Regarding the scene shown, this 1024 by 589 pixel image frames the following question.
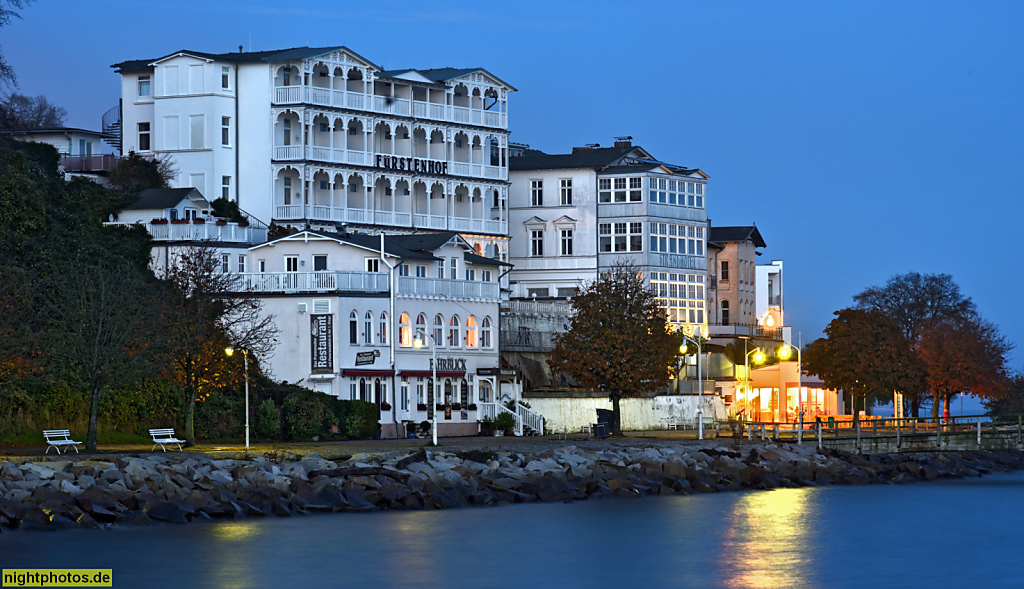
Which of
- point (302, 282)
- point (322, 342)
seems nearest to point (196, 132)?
point (302, 282)

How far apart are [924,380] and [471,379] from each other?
24455 mm

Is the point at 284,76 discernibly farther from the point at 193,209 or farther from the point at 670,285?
the point at 670,285

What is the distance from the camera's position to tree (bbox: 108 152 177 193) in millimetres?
76688

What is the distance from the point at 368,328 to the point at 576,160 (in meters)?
34.8

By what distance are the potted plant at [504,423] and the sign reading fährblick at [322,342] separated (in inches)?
336

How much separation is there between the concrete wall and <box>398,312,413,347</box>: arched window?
24.3 ft

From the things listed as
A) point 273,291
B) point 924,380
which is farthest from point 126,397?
point 924,380

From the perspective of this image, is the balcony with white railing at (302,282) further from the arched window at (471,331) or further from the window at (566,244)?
the window at (566,244)

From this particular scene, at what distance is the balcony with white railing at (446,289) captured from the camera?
64.7 meters

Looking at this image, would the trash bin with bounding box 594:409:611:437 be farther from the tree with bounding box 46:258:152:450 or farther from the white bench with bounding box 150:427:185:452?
the tree with bounding box 46:258:152:450

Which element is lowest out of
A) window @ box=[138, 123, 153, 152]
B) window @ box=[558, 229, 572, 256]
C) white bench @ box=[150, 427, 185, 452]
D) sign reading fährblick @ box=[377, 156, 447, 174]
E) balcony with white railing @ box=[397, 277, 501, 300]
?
white bench @ box=[150, 427, 185, 452]

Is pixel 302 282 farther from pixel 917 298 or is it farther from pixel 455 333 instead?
pixel 917 298

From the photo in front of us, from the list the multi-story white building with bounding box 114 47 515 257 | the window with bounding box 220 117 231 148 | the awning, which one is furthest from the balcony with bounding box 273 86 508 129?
the awning

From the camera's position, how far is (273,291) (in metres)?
62.7
